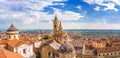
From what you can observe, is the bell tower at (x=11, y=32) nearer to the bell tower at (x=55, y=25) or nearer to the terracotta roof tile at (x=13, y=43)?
the terracotta roof tile at (x=13, y=43)

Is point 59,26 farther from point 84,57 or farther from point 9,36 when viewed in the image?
point 9,36

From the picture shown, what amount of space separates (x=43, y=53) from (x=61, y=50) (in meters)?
12.1

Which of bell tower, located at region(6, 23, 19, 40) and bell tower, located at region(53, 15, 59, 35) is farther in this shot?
bell tower, located at region(53, 15, 59, 35)

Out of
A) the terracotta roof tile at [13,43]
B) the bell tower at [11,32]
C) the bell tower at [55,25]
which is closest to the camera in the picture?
the terracotta roof tile at [13,43]

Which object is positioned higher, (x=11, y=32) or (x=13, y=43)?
(x=11, y=32)

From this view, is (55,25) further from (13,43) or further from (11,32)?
(13,43)

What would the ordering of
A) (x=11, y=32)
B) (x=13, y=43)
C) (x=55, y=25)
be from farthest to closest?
(x=55, y=25) < (x=11, y=32) < (x=13, y=43)

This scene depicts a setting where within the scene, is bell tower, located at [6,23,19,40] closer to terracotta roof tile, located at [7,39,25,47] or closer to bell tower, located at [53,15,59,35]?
terracotta roof tile, located at [7,39,25,47]

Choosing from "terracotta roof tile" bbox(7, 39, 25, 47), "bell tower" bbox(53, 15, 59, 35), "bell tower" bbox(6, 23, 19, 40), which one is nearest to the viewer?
"terracotta roof tile" bbox(7, 39, 25, 47)

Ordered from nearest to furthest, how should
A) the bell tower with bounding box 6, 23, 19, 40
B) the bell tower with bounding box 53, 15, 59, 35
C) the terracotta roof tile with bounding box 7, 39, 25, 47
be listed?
the terracotta roof tile with bounding box 7, 39, 25, 47 → the bell tower with bounding box 6, 23, 19, 40 → the bell tower with bounding box 53, 15, 59, 35

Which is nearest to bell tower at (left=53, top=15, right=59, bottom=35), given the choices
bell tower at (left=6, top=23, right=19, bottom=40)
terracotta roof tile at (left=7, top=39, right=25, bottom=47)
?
bell tower at (left=6, top=23, right=19, bottom=40)

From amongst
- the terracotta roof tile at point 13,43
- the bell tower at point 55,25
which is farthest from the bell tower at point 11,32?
the bell tower at point 55,25

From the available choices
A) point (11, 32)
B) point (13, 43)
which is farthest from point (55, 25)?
point (13, 43)

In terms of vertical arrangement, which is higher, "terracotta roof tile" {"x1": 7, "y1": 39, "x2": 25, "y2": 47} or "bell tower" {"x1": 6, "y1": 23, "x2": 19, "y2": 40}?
"bell tower" {"x1": 6, "y1": 23, "x2": 19, "y2": 40}
